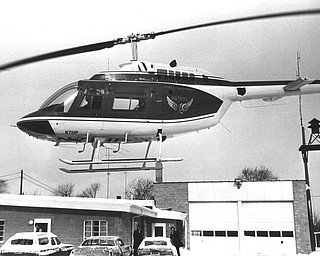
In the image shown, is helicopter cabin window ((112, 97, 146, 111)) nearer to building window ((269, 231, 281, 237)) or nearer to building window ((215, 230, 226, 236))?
building window ((215, 230, 226, 236))

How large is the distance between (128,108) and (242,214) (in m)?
18.0

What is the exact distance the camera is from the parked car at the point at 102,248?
1255 centimetres

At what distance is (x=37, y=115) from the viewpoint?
1180 cm

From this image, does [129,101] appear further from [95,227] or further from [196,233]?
[196,233]

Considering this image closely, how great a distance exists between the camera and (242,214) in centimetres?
2833

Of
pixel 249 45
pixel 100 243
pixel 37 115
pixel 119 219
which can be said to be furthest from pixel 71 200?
pixel 249 45

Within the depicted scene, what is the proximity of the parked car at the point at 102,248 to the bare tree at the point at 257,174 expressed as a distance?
115 feet

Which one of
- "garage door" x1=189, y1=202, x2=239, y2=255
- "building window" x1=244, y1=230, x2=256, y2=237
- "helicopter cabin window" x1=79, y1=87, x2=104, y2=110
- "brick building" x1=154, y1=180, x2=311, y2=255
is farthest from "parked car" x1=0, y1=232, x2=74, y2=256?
"building window" x1=244, y1=230, x2=256, y2=237

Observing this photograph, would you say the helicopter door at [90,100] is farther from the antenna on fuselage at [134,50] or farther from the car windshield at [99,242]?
the car windshield at [99,242]

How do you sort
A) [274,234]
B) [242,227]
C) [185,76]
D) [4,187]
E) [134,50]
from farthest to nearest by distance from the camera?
[4,187], [242,227], [274,234], [185,76], [134,50]

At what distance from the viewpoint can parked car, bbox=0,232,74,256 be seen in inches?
503

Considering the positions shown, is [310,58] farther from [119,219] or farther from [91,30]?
[119,219]

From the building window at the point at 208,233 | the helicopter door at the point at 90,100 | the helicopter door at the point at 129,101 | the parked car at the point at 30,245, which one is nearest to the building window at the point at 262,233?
the building window at the point at 208,233

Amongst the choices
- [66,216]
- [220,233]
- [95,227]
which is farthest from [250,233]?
[66,216]
